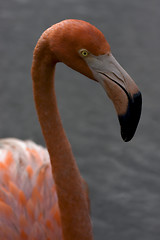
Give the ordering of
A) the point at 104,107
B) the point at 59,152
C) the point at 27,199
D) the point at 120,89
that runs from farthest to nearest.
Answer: the point at 104,107
the point at 27,199
the point at 59,152
the point at 120,89

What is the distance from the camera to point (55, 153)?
2943mm

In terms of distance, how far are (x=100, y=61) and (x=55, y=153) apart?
776 millimetres

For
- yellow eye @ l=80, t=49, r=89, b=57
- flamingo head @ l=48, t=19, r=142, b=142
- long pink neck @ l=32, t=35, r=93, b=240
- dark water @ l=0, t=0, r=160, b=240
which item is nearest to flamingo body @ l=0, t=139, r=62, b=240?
long pink neck @ l=32, t=35, r=93, b=240

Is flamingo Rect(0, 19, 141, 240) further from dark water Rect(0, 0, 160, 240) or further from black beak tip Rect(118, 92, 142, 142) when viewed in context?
dark water Rect(0, 0, 160, 240)

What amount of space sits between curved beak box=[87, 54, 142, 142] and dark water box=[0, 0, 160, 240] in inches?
92.3

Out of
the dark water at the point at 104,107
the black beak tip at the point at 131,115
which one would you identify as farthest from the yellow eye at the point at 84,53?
the dark water at the point at 104,107

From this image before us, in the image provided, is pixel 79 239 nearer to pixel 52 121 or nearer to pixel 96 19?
pixel 52 121

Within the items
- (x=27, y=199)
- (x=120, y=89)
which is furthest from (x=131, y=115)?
(x=27, y=199)

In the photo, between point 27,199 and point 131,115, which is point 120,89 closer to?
point 131,115

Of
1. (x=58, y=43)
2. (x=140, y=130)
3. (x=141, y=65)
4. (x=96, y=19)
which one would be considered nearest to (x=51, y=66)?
(x=58, y=43)

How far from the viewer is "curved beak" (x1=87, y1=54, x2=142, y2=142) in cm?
245

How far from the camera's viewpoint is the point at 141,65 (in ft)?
19.3

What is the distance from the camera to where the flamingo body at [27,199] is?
3416 mm

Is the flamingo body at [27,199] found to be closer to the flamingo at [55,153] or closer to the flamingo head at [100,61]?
the flamingo at [55,153]
